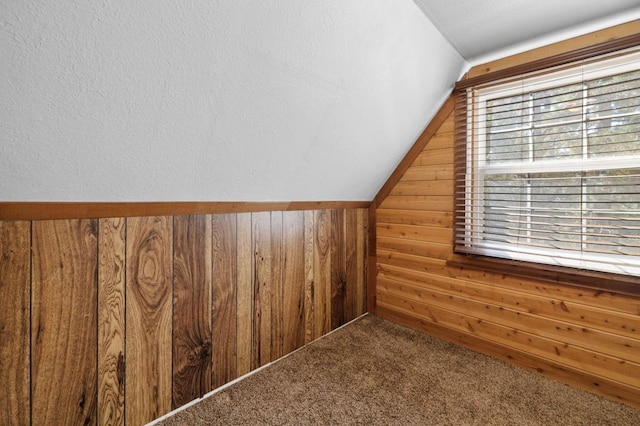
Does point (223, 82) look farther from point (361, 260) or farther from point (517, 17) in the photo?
point (361, 260)

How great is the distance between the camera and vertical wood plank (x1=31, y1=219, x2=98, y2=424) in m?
1.07

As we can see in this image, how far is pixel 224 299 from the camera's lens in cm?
158

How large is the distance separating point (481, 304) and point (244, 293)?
1483 millimetres

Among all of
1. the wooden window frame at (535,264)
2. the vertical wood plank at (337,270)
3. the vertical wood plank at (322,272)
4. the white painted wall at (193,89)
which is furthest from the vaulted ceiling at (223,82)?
the vertical wood plank at (337,270)

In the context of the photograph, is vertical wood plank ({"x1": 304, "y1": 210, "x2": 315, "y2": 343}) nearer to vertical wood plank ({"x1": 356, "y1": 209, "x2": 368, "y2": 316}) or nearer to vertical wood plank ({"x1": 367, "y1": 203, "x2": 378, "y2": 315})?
vertical wood plank ({"x1": 356, "y1": 209, "x2": 368, "y2": 316})

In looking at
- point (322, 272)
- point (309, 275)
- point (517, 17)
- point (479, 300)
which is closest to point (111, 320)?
point (309, 275)

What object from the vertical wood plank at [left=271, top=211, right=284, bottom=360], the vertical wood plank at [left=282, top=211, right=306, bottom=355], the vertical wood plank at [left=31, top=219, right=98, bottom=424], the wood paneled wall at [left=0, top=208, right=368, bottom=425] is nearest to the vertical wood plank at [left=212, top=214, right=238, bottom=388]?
the wood paneled wall at [left=0, top=208, right=368, bottom=425]

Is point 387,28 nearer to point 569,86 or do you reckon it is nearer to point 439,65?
point 439,65

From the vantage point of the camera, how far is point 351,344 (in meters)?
2.07

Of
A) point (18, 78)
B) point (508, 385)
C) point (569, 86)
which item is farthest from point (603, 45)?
point (18, 78)

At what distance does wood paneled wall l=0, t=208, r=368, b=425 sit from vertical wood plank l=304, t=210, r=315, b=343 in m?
0.01

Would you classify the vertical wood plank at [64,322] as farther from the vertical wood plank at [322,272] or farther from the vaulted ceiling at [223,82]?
the vertical wood plank at [322,272]

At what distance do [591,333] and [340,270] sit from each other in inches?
57.1

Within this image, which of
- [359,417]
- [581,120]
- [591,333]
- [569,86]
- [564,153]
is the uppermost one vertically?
[569,86]
